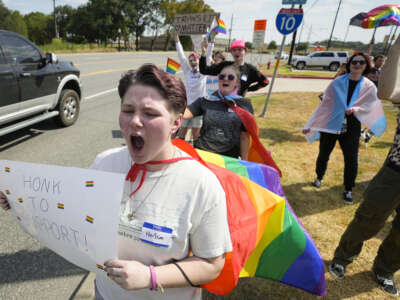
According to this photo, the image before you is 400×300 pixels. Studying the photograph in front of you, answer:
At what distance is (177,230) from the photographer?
104cm

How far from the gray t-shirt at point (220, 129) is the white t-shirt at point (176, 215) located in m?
1.52

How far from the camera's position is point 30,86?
4691 mm

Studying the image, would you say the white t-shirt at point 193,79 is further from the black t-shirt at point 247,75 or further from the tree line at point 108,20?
the tree line at point 108,20

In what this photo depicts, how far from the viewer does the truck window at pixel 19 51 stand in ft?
14.2

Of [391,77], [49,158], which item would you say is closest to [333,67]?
[391,77]

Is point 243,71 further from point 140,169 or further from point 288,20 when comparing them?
point 140,169

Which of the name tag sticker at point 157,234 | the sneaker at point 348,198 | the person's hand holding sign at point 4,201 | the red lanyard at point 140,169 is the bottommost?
the sneaker at point 348,198

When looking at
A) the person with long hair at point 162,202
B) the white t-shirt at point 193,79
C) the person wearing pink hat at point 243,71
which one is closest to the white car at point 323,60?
the white t-shirt at point 193,79

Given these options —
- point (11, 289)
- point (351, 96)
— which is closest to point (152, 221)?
point (11, 289)

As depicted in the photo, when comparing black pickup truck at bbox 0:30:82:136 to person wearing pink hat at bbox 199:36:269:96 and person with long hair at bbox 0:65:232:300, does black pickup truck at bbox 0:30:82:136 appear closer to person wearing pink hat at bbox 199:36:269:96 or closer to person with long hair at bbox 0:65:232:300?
person wearing pink hat at bbox 199:36:269:96

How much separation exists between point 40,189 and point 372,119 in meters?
4.35

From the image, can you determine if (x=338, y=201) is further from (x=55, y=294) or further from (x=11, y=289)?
(x=11, y=289)

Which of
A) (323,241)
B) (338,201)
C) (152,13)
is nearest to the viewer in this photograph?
(323,241)

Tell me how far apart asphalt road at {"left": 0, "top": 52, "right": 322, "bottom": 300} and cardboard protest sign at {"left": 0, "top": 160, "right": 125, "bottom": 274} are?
52.1 inches
